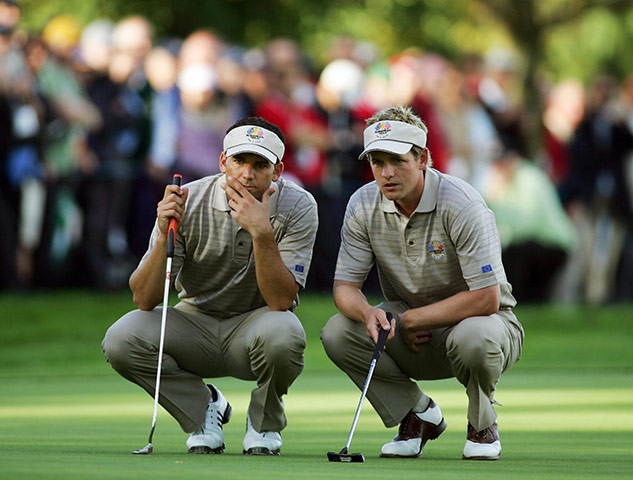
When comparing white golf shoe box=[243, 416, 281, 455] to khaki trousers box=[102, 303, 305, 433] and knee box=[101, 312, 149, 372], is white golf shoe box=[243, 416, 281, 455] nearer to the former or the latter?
khaki trousers box=[102, 303, 305, 433]

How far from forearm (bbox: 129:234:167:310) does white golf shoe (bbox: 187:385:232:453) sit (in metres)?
0.54

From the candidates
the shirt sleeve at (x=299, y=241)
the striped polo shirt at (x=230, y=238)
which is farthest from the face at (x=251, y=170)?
the shirt sleeve at (x=299, y=241)

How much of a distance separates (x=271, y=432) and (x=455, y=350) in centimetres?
86

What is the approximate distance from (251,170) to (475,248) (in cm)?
103

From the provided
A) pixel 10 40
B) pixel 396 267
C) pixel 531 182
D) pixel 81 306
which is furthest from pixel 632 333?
pixel 396 267

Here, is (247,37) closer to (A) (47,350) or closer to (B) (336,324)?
(A) (47,350)

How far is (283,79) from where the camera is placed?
14133 mm

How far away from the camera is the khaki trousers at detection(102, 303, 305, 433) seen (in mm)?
6027

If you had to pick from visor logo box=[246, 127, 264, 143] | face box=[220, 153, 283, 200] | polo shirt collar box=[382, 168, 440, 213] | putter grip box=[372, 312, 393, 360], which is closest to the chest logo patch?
polo shirt collar box=[382, 168, 440, 213]

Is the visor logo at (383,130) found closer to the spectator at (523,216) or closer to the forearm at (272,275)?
the forearm at (272,275)

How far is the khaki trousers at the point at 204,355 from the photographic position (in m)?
6.03

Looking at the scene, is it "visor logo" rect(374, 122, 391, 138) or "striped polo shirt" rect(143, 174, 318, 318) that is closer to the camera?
"visor logo" rect(374, 122, 391, 138)

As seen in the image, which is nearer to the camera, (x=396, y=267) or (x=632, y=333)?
(x=396, y=267)

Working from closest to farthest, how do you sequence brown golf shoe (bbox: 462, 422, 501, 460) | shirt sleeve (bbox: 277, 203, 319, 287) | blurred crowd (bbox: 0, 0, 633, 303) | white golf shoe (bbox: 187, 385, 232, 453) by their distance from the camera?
1. brown golf shoe (bbox: 462, 422, 501, 460)
2. white golf shoe (bbox: 187, 385, 232, 453)
3. shirt sleeve (bbox: 277, 203, 319, 287)
4. blurred crowd (bbox: 0, 0, 633, 303)
